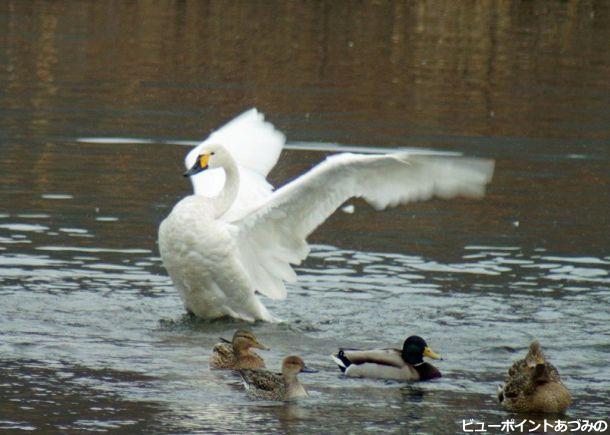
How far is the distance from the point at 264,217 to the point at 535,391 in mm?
3361

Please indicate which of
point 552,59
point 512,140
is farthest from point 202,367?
point 552,59

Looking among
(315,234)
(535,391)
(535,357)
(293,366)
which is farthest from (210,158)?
(535,391)

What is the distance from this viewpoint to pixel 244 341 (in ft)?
34.7

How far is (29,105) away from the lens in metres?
23.0

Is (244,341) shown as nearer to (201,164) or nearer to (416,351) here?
(416,351)

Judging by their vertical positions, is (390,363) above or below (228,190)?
below

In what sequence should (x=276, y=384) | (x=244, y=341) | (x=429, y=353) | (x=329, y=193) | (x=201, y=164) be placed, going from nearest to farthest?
(x=276, y=384) → (x=429, y=353) → (x=244, y=341) → (x=329, y=193) → (x=201, y=164)

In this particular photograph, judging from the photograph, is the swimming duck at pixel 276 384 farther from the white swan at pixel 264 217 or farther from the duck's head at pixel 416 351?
the white swan at pixel 264 217

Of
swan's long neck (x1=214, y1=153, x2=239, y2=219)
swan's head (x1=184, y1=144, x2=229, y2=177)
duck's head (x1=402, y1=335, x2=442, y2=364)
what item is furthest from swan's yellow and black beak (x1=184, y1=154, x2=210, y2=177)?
duck's head (x1=402, y1=335, x2=442, y2=364)

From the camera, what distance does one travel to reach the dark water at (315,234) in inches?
388

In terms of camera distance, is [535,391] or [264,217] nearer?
[535,391]

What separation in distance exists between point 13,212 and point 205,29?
19.8 meters

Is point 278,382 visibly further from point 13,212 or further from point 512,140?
point 512,140

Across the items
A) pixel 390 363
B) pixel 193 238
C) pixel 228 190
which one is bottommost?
pixel 390 363
